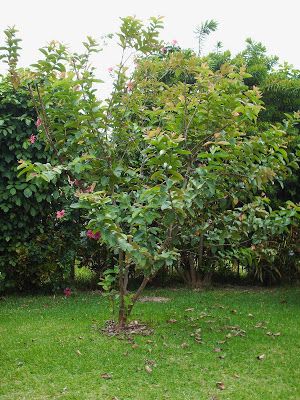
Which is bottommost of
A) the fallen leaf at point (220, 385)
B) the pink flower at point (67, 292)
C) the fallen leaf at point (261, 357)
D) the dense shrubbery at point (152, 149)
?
the fallen leaf at point (220, 385)

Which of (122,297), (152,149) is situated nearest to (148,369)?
(122,297)

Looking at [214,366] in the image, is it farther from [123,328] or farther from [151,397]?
[123,328]

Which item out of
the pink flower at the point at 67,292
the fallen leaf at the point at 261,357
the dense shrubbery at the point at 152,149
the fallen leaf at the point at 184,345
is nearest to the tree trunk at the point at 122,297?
the dense shrubbery at the point at 152,149

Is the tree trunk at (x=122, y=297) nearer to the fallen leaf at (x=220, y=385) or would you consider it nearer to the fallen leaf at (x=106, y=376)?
the fallen leaf at (x=106, y=376)

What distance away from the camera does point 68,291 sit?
20.3 feet

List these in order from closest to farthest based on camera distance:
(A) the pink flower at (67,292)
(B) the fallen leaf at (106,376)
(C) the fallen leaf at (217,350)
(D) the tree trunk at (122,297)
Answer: (B) the fallen leaf at (106,376)
(C) the fallen leaf at (217,350)
(D) the tree trunk at (122,297)
(A) the pink flower at (67,292)

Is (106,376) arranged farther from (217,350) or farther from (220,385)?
(217,350)

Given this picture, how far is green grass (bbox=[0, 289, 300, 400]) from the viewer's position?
3143mm

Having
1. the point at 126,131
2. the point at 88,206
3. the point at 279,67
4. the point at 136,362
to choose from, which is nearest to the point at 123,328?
the point at 136,362

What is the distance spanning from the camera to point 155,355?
3.71 m

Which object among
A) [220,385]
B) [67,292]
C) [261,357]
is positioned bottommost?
[220,385]

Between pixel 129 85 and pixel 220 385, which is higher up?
pixel 129 85

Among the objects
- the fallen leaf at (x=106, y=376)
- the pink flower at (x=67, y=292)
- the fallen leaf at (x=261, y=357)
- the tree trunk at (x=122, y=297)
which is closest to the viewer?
the fallen leaf at (x=106, y=376)

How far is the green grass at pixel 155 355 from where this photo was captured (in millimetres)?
3143
